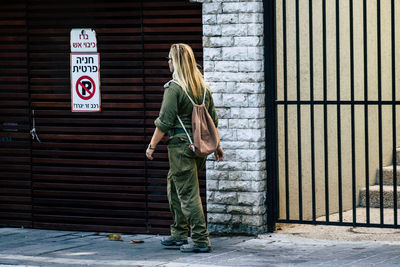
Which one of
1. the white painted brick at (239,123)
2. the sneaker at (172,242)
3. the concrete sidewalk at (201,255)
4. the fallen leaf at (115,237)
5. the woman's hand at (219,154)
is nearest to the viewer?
the concrete sidewalk at (201,255)

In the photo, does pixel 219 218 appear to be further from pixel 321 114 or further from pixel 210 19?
pixel 210 19

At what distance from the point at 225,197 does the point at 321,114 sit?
5.20 feet

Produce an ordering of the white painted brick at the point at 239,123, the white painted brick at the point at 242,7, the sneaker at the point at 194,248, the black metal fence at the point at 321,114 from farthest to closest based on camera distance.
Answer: the white painted brick at the point at 239,123
the white painted brick at the point at 242,7
the black metal fence at the point at 321,114
the sneaker at the point at 194,248

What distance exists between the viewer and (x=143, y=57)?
950cm

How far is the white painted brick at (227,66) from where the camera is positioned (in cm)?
912

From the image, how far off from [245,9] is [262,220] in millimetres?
2196

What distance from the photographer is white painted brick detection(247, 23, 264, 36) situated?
29.6 feet

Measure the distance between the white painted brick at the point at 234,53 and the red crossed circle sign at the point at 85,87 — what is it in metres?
1.57

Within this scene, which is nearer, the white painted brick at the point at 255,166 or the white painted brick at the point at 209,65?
the white painted brick at the point at 255,166

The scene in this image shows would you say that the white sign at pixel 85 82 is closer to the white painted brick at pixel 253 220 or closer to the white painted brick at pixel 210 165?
the white painted brick at pixel 210 165

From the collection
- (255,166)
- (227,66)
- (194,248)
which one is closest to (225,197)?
(255,166)

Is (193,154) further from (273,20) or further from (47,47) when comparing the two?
(47,47)

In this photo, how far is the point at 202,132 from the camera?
8219mm

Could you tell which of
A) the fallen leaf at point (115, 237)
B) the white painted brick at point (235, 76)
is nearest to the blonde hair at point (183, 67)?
the white painted brick at point (235, 76)
